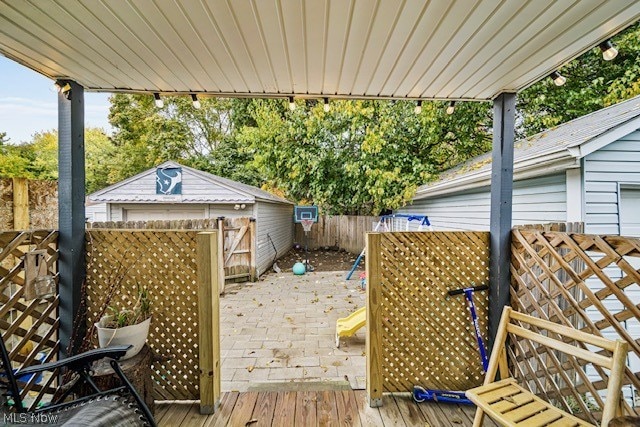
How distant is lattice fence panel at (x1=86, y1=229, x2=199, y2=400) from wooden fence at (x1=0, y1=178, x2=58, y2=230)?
122 centimetres

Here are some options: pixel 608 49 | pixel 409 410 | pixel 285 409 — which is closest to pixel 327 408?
pixel 285 409

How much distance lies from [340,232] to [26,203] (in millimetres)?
9701

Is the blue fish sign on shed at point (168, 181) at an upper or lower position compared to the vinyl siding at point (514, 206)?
upper

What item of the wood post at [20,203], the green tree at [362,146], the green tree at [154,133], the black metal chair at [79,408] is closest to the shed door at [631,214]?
the green tree at [362,146]

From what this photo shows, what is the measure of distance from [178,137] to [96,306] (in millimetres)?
16809

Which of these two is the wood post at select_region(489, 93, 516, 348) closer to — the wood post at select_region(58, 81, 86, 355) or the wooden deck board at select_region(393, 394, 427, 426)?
the wooden deck board at select_region(393, 394, 427, 426)

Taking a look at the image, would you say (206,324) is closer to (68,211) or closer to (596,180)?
(68,211)

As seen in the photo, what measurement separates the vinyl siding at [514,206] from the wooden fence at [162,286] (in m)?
3.83

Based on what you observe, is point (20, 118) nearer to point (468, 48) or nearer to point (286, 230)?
point (286, 230)

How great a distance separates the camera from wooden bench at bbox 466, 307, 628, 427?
1.41 m

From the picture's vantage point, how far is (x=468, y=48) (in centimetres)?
186

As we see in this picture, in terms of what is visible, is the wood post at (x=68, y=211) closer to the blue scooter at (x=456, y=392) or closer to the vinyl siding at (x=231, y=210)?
the blue scooter at (x=456, y=392)

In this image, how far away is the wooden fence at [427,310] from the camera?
239 centimetres

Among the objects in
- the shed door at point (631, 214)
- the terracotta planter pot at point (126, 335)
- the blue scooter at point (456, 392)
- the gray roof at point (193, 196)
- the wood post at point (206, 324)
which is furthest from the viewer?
the gray roof at point (193, 196)
